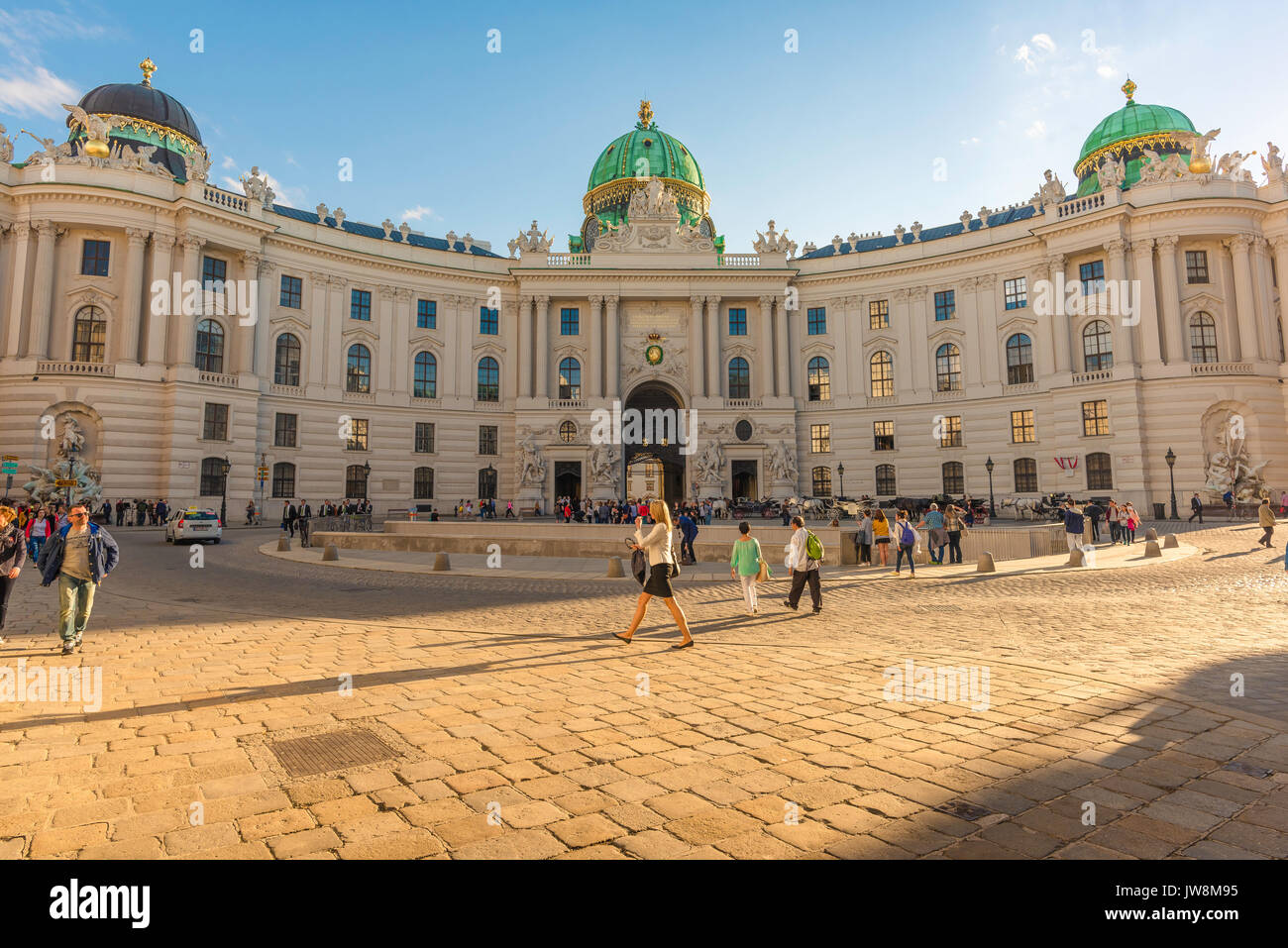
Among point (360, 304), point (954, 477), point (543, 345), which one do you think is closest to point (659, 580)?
point (543, 345)

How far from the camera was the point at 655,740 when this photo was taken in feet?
16.0

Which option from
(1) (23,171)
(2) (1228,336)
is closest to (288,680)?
(1) (23,171)

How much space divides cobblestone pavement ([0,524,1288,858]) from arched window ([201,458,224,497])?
30956 mm

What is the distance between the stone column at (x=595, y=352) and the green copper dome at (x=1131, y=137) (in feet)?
115

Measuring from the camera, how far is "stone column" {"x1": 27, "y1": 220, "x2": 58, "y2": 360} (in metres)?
34.9

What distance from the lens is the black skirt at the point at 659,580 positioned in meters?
8.32

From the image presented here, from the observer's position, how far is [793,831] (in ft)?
11.1

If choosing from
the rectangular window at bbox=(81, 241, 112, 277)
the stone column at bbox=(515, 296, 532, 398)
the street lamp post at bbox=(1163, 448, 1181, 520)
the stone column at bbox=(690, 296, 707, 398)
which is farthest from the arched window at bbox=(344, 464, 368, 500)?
the street lamp post at bbox=(1163, 448, 1181, 520)

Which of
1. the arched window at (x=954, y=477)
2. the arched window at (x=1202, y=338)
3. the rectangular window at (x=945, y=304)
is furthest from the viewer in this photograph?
the rectangular window at (x=945, y=304)

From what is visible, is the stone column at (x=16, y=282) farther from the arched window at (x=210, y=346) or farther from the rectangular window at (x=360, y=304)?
the rectangular window at (x=360, y=304)

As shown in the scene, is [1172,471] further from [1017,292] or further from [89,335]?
[89,335]

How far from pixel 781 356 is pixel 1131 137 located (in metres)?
27.9

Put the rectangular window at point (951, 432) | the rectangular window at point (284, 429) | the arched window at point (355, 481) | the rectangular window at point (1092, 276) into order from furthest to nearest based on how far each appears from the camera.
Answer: the rectangular window at point (951, 432), the arched window at point (355, 481), the rectangular window at point (284, 429), the rectangular window at point (1092, 276)

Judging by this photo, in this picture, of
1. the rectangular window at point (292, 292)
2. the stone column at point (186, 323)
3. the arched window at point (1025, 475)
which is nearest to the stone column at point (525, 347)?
the rectangular window at point (292, 292)
